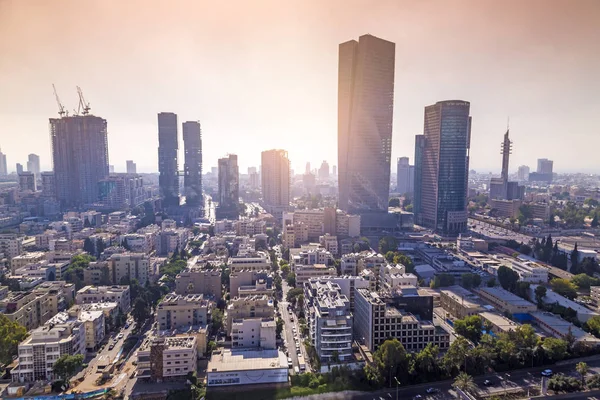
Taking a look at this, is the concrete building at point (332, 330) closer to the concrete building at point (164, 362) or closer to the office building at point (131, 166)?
the concrete building at point (164, 362)

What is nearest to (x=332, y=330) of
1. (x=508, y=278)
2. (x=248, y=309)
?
(x=248, y=309)

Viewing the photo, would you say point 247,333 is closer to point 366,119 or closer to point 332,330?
point 332,330

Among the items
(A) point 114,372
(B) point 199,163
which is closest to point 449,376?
(A) point 114,372

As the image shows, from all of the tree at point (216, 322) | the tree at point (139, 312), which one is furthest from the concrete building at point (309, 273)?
the tree at point (139, 312)

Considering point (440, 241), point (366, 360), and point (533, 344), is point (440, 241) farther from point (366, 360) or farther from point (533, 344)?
point (366, 360)

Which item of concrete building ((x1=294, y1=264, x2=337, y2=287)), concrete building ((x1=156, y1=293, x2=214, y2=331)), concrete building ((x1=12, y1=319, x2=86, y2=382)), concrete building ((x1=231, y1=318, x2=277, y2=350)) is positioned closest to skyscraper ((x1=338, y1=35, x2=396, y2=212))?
concrete building ((x1=294, y1=264, x2=337, y2=287))
